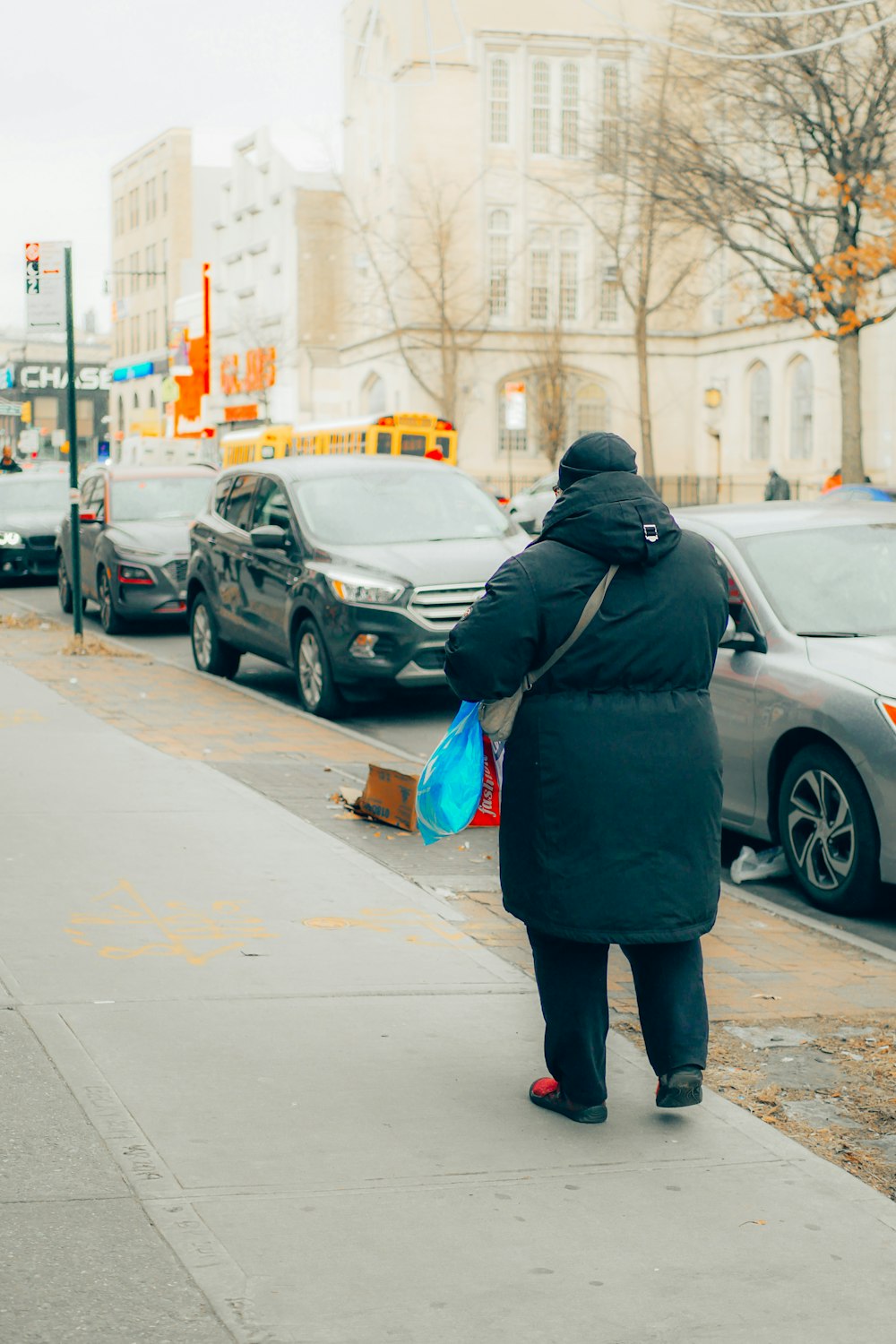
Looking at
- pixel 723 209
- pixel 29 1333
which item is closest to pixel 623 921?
pixel 29 1333

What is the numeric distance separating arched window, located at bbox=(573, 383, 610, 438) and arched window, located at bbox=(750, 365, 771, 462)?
5203mm

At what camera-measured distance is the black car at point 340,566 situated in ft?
39.0

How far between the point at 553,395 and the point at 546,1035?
52.9 m

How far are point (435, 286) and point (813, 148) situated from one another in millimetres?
26711

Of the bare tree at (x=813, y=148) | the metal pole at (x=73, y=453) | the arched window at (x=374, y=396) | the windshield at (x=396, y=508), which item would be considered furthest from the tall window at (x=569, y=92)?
the windshield at (x=396, y=508)

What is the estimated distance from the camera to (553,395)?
186ft

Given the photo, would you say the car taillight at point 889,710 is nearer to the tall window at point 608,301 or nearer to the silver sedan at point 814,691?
the silver sedan at point 814,691

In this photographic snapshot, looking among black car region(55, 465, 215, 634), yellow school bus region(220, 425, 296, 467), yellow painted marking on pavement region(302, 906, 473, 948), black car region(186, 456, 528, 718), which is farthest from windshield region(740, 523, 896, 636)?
yellow school bus region(220, 425, 296, 467)

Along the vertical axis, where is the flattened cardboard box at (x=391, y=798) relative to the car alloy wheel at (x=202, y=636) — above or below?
below

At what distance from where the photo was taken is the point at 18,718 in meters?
11.2

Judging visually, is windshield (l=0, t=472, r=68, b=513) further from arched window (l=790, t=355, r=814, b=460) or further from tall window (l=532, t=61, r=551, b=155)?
tall window (l=532, t=61, r=551, b=155)

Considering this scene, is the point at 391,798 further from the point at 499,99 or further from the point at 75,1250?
the point at 499,99

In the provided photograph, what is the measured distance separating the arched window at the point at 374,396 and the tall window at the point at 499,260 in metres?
5.13

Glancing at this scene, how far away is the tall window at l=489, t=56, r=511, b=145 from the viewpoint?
5716cm
